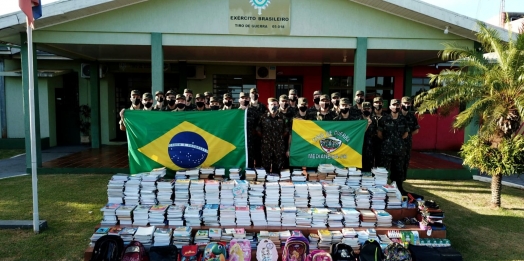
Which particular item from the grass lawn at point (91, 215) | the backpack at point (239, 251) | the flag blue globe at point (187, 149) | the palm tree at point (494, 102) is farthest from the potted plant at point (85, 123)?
the palm tree at point (494, 102)

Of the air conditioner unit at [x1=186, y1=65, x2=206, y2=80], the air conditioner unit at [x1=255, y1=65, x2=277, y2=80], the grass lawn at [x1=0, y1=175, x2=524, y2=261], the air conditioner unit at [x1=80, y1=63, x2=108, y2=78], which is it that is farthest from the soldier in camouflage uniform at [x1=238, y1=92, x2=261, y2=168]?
the air conditioner unit at [x1=80, y1=63, x2=108, y2=78]

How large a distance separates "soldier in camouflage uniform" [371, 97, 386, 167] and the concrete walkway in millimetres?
7484

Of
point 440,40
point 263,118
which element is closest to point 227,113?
point 263,118

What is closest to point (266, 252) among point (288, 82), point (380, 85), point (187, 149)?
point (187, 149)

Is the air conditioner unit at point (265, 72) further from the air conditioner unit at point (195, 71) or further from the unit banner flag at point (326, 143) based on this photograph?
the unit banner flag at point (326, 143)

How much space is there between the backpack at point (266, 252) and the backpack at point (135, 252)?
117 cm

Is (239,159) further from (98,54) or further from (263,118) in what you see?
(98,54)

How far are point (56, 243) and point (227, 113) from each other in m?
2.66

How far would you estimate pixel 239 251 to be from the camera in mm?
3373

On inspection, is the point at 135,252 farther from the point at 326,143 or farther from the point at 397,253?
the point at 326,143

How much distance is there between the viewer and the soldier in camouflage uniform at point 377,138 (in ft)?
17.5

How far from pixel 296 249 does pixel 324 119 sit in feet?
7.81

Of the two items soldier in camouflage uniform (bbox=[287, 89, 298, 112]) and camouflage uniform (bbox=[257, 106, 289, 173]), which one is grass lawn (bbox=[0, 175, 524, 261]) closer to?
camouflage uniform (bbox=[257, 106, 289, 173])

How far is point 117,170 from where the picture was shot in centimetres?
742
